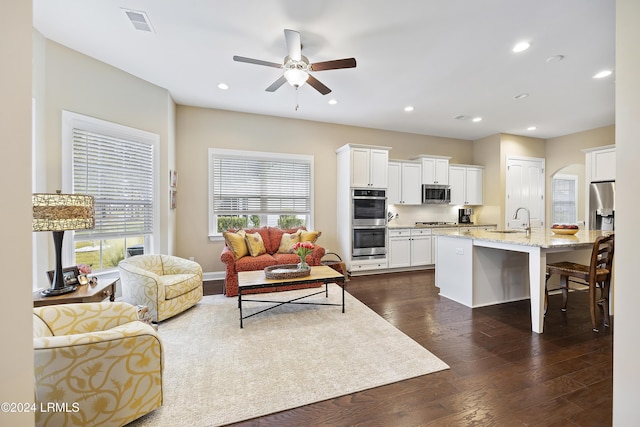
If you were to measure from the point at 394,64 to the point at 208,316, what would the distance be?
3.81 metres

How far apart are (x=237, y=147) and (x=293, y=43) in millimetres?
2784

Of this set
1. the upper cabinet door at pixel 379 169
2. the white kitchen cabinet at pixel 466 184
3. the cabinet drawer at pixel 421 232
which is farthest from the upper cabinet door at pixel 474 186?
the upper cabinet door at pixel 379 169

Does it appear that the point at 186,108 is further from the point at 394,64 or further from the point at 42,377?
the point at 42,377

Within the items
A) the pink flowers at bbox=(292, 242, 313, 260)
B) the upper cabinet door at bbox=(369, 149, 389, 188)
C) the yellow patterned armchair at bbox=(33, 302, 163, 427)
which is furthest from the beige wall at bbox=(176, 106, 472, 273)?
the yellow patterned armchair at bbox=(33, 302, 163, 427)

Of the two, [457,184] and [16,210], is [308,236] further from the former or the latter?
A: [457,184]

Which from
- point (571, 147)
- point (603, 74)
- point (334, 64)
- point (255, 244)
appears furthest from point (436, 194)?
point (334, 64)

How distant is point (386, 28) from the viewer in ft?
8.46

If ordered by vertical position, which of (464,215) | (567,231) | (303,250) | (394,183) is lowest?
(303,250)

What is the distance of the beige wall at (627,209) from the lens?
1.20 meters

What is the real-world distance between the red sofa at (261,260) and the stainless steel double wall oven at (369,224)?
1.10 meters

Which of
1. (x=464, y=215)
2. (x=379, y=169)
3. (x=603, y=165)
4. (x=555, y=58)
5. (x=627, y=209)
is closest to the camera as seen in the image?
(x=627, y=209)

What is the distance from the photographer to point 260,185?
5.11 meters

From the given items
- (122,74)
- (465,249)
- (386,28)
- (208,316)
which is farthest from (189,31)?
(465,249)

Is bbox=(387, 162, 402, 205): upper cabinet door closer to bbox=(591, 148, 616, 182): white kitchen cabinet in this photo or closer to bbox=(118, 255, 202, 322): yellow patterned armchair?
bbox=(591, 148, 616, 182): white kitchen cabinet
